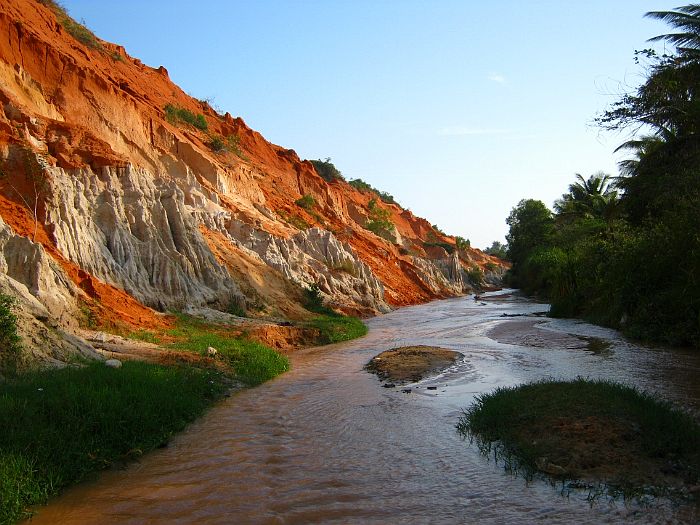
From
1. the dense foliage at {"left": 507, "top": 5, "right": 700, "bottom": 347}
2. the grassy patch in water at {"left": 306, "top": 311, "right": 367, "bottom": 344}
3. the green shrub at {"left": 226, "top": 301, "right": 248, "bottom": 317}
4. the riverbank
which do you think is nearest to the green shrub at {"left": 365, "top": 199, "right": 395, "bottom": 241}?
the dense foliage at {"left": 507, "top": 5, "right": 700, "bottom": 347}

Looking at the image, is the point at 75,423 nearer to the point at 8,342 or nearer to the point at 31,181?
the point at 8,342

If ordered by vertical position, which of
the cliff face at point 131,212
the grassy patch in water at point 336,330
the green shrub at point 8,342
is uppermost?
the cliff face at point 131,212

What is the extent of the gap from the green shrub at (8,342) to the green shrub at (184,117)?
4112cm

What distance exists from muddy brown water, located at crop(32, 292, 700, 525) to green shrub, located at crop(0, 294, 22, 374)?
3.04 meters

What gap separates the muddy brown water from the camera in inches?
190

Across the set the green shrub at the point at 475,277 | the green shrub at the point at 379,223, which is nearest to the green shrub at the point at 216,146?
the green shrub at the point at 379,223

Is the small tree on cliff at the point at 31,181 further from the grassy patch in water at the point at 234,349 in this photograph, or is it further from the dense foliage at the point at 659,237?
the dense foliage at the point at 659,237

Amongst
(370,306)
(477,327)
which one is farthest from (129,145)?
(477,327)

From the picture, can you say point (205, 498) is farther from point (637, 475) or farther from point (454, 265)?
point (454, 265)

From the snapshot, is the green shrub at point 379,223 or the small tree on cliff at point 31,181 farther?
the green shrub at point 379,223

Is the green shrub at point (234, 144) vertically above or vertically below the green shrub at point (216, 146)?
above

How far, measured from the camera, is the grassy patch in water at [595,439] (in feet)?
16.4

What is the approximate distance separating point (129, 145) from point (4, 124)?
1228 cm

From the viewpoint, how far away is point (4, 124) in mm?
19484
